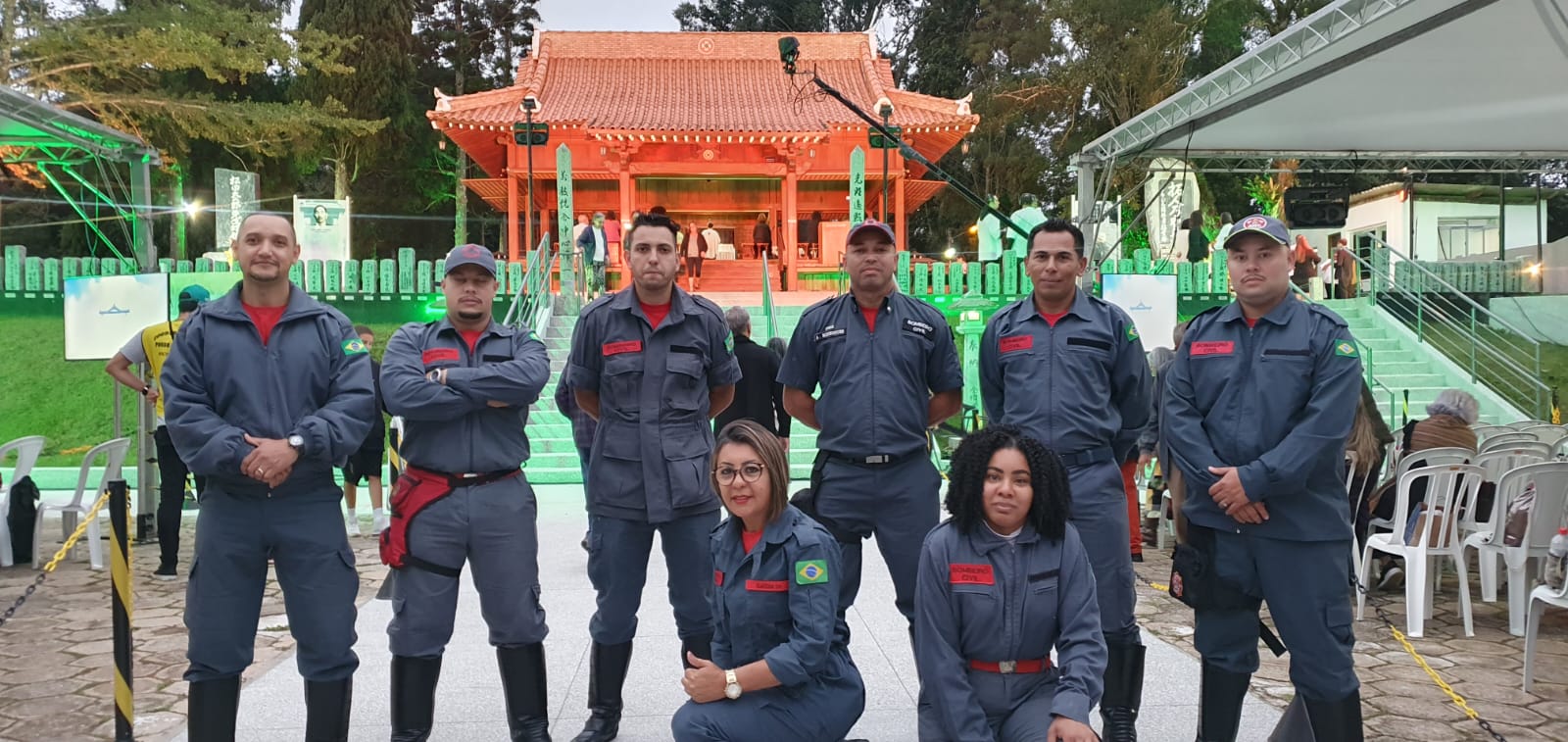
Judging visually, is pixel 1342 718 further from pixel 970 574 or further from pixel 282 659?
pixel 282 659

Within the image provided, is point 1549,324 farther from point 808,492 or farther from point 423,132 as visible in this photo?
point 423,132

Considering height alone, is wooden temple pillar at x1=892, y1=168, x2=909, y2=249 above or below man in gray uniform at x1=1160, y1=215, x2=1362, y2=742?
above

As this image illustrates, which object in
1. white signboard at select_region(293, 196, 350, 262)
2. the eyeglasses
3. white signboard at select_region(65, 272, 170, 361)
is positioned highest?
white signboard at select_region(293, 196, 350, 262)

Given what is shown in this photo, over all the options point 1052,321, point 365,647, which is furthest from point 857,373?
point 365,647

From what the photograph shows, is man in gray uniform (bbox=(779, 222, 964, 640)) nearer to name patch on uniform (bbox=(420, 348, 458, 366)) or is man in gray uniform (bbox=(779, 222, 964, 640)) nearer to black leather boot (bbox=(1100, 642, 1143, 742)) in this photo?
black leather boot (bbox=(1100, 642, 1143, 742))

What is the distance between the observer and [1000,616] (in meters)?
2.79

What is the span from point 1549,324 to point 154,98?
829 inches

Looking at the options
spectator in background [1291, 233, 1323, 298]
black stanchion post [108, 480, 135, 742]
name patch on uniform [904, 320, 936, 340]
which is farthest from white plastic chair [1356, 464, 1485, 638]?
spectator in background [1291, 233, 1323, 298]

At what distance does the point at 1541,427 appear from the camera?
26.1 feet

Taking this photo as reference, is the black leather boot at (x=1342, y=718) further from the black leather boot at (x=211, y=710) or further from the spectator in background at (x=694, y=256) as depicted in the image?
the spectator in background at (x=694, y=256)

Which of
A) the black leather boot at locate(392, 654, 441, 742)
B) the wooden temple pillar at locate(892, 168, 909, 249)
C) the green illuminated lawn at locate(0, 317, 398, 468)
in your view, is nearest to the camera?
the black leather boot at locate(392, 654, 441, 742)

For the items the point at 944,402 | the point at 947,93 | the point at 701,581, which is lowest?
the point at 701,581

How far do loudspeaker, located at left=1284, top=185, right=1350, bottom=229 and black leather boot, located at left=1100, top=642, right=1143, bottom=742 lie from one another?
8646 millimetres

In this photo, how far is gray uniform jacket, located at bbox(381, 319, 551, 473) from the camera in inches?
132
